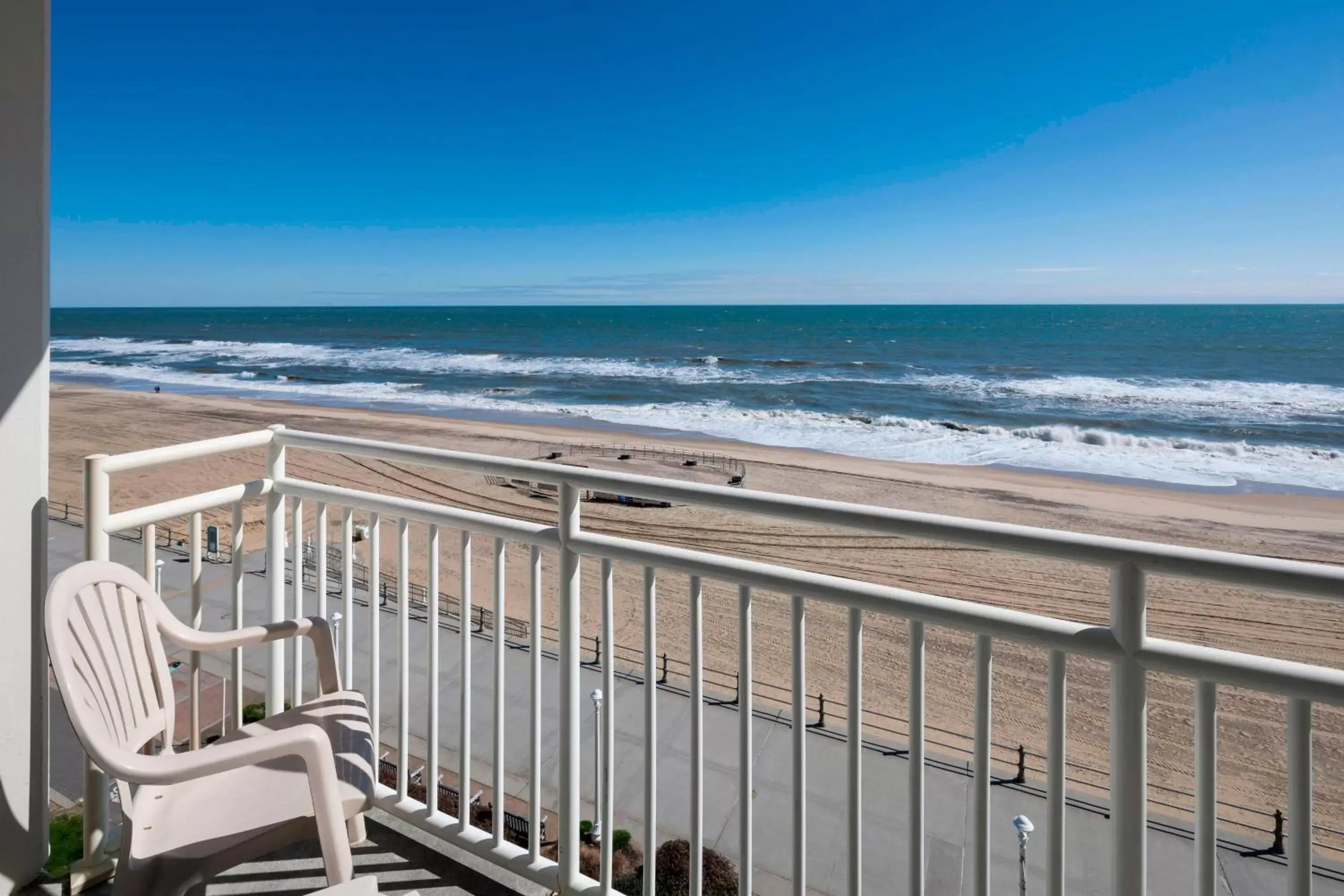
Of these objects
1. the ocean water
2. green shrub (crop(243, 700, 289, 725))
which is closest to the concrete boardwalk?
green shrub (crop(243, 700, 289, 725))

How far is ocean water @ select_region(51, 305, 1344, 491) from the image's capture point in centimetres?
1678

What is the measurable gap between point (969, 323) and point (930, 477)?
52559mm

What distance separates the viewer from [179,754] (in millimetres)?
1102

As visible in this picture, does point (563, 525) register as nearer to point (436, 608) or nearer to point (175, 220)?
point (436, 608)

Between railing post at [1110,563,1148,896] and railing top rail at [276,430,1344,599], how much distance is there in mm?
43

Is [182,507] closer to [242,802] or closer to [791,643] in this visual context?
[242,802]

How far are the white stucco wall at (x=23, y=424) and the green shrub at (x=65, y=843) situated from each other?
174 millimetres

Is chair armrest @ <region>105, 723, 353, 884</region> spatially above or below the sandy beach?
above

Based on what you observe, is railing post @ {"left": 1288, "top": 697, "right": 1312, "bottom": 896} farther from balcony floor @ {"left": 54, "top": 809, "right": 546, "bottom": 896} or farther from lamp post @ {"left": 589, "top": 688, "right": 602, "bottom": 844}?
balcony floor @ {"left": 54, "top": 809, "right": 546, "bottom": 896}

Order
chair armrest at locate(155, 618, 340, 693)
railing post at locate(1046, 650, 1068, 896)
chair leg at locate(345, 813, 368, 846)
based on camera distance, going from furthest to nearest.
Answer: chair leg at locate(345, 813, 368, 846) → chair armrest at locate(155, 618, 340, 693) → railing post at locate(1046, 650, 1068, 896)

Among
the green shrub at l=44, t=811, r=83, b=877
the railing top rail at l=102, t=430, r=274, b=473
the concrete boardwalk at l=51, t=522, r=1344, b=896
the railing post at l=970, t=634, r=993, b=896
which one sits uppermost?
the railing top rail at l=102, t=430, r=274, b=473

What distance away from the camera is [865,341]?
146 ft

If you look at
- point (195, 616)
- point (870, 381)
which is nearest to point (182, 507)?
point (195, 616)

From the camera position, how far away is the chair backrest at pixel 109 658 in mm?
1063
